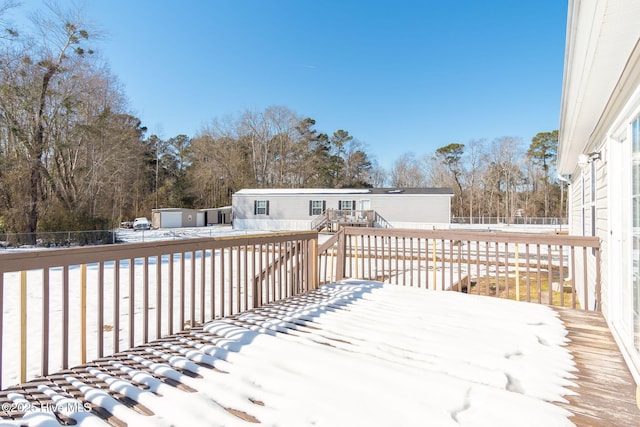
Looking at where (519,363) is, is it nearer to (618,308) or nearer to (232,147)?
(618,308)

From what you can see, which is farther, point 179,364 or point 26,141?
point 26,141

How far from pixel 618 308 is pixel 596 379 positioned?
3.38 feet

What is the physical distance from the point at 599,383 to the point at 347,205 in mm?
17438

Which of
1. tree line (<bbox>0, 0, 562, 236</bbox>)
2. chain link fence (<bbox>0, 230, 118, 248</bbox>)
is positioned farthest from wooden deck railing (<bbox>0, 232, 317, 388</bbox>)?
tree line (<bbox>0, 0, 562, 236</bbox>)

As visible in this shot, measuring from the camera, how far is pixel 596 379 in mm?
1872

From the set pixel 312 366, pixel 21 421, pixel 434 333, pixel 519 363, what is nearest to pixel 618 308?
pixel 519 363

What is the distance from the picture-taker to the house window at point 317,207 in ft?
64.7

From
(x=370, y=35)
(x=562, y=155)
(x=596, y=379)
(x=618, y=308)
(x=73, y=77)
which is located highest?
(x=370, y=35)

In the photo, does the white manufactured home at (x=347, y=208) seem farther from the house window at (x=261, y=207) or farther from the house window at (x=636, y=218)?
the house window at (x=636, y=218)

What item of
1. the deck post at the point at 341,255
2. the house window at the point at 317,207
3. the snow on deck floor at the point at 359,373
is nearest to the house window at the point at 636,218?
the snow on deck floor at the point at 359,373

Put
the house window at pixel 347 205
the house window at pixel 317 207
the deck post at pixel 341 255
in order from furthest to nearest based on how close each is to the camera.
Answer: the house window at pixel 317 207 → the house window at pixel 347 205 → the deck post at pixel 341 255

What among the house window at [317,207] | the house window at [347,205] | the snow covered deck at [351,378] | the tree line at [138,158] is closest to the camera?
the snow covered deck at [351,378]

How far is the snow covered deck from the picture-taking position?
4.87ft

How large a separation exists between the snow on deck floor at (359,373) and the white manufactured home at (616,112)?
0.49 m
